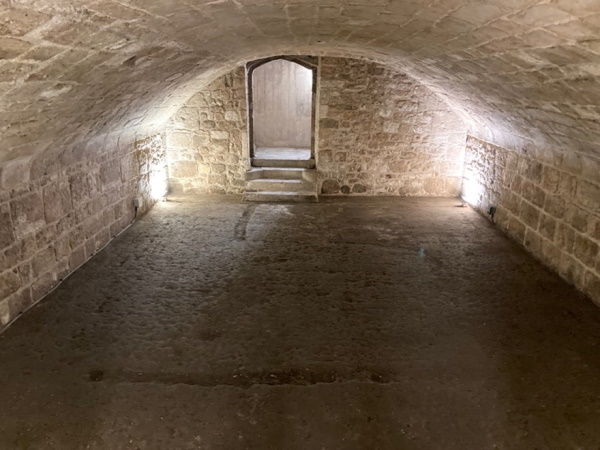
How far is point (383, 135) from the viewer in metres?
6.71

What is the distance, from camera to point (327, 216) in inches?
233

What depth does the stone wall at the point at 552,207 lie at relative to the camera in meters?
3.63

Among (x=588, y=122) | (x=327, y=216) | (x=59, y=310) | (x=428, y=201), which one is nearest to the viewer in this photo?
(x=588, y=122)

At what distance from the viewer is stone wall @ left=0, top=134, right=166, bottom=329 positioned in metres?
3.17

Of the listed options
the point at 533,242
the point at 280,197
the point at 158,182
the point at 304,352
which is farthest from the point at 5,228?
the point at 533,242

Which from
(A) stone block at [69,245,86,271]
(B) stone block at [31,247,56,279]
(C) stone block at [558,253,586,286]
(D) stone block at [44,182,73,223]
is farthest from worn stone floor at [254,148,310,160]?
(C) stone block at [558,253,586,286]

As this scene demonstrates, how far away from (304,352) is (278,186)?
13.6ft

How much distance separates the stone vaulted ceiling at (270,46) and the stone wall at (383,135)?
178cm

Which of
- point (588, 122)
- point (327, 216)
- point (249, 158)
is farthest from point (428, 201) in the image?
point (588, 122)

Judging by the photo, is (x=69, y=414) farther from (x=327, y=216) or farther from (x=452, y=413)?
(x=327, y=216)

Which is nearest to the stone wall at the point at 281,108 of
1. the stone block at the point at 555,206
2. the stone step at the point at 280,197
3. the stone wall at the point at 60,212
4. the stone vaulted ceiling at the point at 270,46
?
the stone step at the point at 280,197

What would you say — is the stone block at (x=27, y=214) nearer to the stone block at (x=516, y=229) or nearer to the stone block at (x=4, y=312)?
the stone block at (x=4, y=312)

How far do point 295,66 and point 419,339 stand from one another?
24.4 ft

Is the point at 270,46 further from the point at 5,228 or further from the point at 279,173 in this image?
the point at 5,228
